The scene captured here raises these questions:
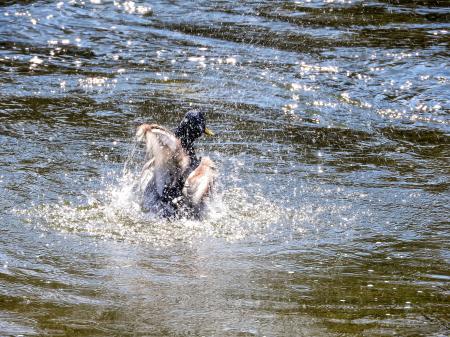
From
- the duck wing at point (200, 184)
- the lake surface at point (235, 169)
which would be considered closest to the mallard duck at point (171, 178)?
the duck wing at point (200, 184)

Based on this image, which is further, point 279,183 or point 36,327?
point 279,183

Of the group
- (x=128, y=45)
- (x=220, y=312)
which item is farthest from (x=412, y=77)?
(x=220, y=312)

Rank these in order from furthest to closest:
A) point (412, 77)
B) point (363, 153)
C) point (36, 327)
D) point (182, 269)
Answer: point (412, 77) < point (363, 153) < point (182, 269) < point (36, 327)

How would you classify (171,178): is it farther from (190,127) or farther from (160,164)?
(190,127)

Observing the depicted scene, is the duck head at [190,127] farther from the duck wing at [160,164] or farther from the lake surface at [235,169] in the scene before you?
the lake surface at [235,169]

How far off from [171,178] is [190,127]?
0.63m

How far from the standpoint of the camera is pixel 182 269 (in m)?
5.86

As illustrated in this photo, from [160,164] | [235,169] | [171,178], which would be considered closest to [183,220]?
[171,178]

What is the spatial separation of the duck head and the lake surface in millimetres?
536

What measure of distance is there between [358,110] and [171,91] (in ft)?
7.53

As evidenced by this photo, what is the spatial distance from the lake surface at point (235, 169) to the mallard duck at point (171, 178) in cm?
15

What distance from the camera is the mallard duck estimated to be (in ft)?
23.4

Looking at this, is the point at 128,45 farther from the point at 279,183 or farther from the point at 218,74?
the point at 279,183

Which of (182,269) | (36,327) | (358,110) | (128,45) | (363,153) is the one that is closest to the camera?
(36,327)
